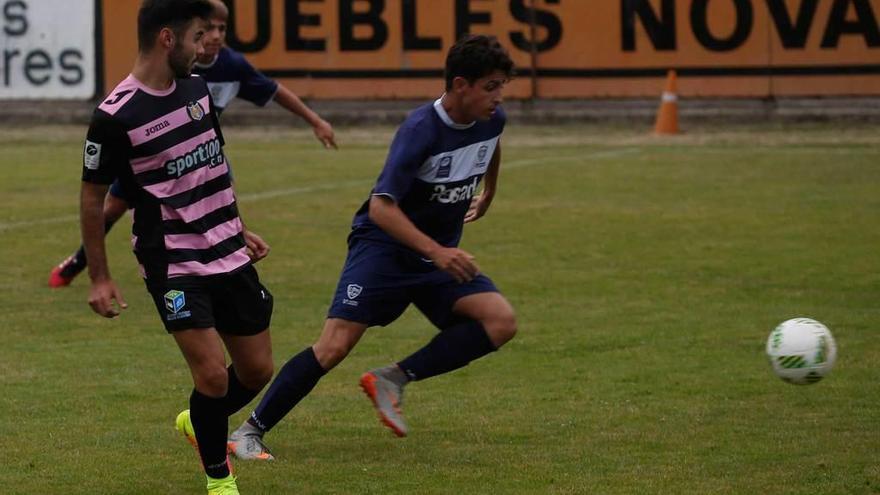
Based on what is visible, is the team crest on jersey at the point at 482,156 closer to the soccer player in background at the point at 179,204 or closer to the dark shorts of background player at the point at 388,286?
the dark shorts of background player at the point at 388,286

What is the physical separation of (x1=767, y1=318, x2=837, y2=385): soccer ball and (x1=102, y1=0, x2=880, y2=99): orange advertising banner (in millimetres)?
17865

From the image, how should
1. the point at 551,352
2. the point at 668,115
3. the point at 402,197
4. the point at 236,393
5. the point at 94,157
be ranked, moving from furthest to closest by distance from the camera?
the point at 668,115 < the point at 551,352 < the point at 402,197 < the point at 236,393 < the point at 94,157

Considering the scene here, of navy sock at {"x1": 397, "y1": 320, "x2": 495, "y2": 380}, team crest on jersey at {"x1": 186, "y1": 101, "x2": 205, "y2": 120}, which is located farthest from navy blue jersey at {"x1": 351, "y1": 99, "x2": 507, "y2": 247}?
team crest on jersey at {"x1": 186, "y1": 101, "x2": 205, "y2": 120}

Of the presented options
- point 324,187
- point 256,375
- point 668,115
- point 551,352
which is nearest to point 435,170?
point 256,375

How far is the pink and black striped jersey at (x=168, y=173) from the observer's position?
19.9ft

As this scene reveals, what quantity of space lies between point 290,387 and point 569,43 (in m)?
19.1

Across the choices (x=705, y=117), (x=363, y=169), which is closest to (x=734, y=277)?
(x=363, y=169)

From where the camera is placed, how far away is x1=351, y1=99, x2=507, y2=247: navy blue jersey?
22.9 feet

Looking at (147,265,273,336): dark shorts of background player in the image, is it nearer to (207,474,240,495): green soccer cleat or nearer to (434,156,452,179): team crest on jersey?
(207,474,240,495): green soccer cleat

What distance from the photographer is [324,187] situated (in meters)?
18.5

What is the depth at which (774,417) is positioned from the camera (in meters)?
7.94

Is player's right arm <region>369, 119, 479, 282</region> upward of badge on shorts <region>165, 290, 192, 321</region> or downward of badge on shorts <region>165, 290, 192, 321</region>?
upward

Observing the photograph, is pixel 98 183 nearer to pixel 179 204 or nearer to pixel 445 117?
pixel 179 204

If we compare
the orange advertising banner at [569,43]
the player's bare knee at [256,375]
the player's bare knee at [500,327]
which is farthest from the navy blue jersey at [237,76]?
the orange advertising banner at [569,43]
